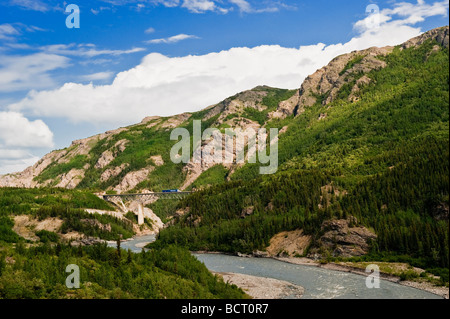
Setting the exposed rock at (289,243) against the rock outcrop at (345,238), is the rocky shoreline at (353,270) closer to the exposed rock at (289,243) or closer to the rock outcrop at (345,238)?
the exposed rock at (289,243)

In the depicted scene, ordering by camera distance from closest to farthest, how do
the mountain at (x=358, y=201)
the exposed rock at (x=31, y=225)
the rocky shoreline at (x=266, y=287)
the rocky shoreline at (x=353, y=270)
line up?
the rocky shoreline at (x=266, y=287) < the rocky shoreline at (x=353, y=270) < the mountain at (x=358, y=201) < the exposed rock at (x=31, y=225)

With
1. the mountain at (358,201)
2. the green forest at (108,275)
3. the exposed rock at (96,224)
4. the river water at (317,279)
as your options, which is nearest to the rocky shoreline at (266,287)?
the river water at (317,279)

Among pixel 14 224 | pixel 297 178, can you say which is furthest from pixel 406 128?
pixel 14 224

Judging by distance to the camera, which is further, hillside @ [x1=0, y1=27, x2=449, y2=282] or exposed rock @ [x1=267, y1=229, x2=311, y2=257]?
exposed rock @ [x1=267, y1=229, x2=311, y2=257]

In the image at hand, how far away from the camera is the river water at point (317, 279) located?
64875mm

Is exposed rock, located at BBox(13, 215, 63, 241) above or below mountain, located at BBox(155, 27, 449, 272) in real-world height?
below

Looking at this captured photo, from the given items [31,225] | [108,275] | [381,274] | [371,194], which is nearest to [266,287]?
[381,274]

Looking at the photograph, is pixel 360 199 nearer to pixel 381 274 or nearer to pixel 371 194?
pixel 371 194

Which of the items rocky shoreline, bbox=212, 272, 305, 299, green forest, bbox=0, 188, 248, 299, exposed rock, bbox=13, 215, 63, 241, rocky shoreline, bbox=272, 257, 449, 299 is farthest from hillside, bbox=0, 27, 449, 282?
exposed rock, bbox=13, 215, 63, 241

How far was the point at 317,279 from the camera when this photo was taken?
8012cm

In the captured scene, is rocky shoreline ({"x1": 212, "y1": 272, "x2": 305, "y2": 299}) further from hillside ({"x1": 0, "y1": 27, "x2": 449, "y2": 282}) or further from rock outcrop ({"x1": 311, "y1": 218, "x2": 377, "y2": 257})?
rock outcrop ({"x1": 311, "y1": 218, "x2": 377, "y2": 257})

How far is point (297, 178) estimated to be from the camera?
148875 mm

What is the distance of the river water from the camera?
213 ft

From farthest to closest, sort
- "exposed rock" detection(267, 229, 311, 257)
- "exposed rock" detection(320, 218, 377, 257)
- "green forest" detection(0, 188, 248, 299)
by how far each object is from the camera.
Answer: "exposed rock" detection(267, 229, 311, 257)
"exposed rock" detection(320, 218, 377, 257)
"green forest" detection(0, 188, 248, 299)
